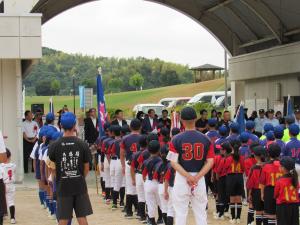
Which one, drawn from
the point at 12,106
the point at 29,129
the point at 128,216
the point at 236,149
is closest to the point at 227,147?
the point at 236,149

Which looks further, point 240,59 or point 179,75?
point 179,75

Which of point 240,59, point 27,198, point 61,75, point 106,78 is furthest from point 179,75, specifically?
point 27,198

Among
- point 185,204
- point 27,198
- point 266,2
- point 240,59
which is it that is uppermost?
point 266,2

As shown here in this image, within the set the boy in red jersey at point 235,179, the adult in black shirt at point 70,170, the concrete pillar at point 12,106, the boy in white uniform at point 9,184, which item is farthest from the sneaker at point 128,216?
the concrete pillar at point 12,106

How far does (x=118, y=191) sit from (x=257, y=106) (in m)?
16.1

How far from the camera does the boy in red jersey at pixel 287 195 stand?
1032cm

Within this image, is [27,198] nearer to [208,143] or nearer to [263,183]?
[263,183]

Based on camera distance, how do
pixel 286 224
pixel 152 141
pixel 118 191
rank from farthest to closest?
pixel 118 191 < pixel 152 141 < pixel 286 224

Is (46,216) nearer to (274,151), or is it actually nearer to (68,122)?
(68,122)

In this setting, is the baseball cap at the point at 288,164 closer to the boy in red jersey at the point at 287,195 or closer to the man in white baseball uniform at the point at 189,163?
the boy in red jersey at the point at 287,195

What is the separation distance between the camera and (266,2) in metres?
26.4

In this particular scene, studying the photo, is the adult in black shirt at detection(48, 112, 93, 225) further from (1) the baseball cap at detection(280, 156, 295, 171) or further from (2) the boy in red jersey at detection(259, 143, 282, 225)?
(2) the boy in red jersey at detection(259, 143, 282, 225)

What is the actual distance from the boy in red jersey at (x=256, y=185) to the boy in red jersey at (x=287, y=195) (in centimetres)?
109

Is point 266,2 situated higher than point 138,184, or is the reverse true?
point 266,2
